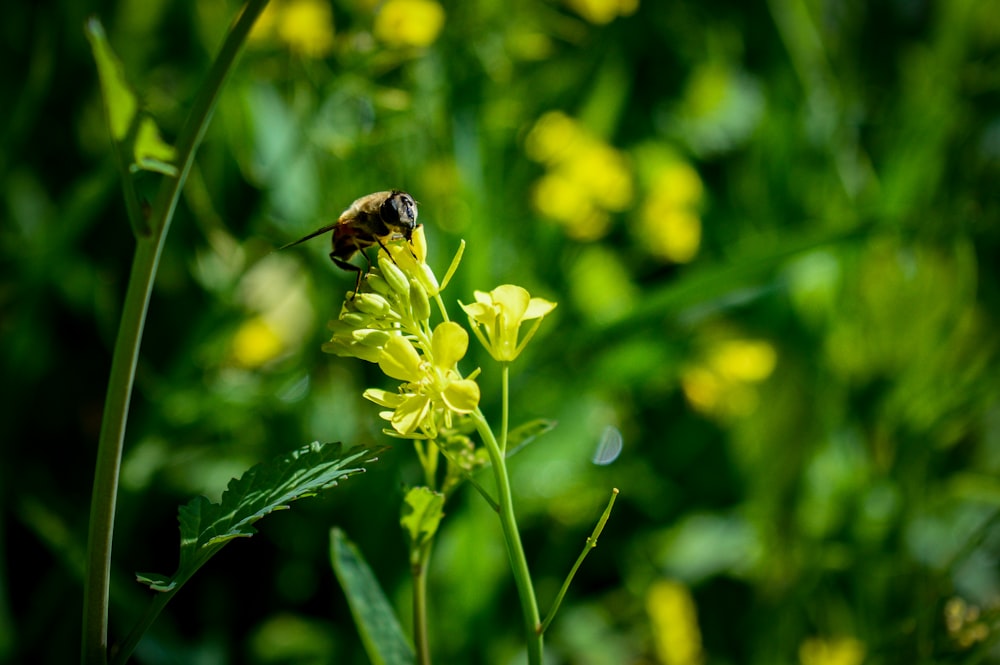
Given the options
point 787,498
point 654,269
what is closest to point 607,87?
point 654,269

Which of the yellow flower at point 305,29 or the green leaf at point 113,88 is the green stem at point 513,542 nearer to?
the green leaf at point 113,88

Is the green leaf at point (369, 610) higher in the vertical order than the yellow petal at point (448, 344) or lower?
lower

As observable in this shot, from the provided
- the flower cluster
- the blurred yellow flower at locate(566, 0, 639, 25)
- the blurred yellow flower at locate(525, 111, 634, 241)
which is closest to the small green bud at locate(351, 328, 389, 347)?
the flower cluster

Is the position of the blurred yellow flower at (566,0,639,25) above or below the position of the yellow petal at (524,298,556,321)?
below

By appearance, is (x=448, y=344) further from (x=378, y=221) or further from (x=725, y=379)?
(x=725, y=379)

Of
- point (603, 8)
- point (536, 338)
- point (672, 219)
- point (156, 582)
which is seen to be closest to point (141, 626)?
point (156, 582)

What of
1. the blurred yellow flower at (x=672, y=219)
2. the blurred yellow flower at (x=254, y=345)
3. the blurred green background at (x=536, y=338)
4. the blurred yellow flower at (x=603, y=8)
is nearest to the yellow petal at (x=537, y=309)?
the blurred green background at (x=536, y=338)

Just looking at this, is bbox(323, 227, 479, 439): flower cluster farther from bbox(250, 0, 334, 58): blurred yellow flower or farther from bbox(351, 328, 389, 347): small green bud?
bbox(250, 0, 334, 58): blurred yellow flower

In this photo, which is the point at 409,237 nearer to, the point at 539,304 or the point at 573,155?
the point at 539,304
